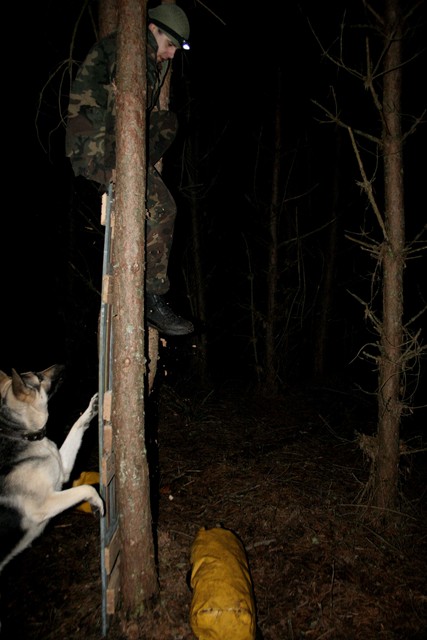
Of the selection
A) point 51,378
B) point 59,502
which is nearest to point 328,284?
point 51,378

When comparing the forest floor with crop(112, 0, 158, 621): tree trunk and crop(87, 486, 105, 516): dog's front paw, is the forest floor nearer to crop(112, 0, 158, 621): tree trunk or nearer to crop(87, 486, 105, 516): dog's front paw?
crop(112, 0, 158, 621): tree trunk

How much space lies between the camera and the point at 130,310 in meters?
2.67

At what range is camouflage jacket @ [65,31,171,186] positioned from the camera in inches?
114

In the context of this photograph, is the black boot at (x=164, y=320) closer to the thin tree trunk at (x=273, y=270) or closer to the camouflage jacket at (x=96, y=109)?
the camouflage jacket at (x=96, y=109)

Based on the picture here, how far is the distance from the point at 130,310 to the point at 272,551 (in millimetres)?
2946

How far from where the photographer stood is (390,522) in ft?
13.2

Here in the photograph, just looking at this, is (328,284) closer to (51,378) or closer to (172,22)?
(172,22)

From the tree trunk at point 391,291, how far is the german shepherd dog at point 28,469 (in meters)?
3.12

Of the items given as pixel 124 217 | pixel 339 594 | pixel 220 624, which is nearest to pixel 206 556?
pixel 220 624

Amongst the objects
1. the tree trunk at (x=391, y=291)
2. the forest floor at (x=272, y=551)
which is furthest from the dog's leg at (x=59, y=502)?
the tree trunk at (x=391, y=291)

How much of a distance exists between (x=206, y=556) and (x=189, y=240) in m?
7.58

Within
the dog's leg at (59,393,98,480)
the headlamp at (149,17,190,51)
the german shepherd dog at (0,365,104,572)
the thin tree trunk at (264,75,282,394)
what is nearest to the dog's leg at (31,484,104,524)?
the german shepherd dog at (0,365,104,572)

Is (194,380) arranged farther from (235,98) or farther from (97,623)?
(235,98)

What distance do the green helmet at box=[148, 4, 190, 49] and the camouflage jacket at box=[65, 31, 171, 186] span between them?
6.5 inches
